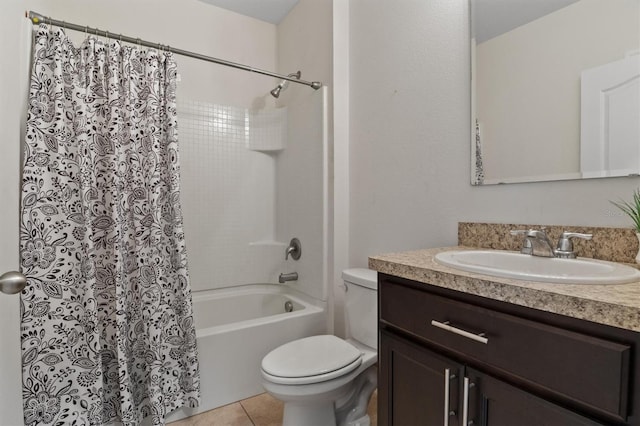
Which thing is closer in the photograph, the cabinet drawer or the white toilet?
the cabinet drawer

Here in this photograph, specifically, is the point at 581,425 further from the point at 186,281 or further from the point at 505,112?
the point at 186,281

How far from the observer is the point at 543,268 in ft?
3.04

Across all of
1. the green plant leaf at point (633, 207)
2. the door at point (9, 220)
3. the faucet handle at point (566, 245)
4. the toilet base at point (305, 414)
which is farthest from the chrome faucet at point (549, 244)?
the door at point (9, 220)

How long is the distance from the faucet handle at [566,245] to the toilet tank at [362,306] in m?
0.71

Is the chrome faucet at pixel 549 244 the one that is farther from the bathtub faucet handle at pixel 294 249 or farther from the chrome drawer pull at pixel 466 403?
the bathtub faucet handle at pixel 294 249

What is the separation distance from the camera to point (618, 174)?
3.03 ft

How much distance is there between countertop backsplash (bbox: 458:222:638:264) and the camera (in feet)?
2.89

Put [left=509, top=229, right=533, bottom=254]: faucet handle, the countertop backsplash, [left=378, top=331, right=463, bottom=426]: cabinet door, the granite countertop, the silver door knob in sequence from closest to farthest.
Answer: the granite countertop < the silver door knob < [left=378, top=331, right=463, bottom=426]: cabinet door < the countertop backsplash < [left=509, top=229, right=533, bottom=254]: faucet handle

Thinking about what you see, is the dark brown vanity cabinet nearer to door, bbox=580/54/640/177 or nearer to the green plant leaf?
the green plant leaf

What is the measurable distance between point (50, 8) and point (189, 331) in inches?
83.0

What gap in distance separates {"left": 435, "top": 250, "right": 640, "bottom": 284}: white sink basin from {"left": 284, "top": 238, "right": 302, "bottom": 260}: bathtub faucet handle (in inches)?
54.9

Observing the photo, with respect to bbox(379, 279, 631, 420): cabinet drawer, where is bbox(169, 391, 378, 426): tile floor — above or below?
below

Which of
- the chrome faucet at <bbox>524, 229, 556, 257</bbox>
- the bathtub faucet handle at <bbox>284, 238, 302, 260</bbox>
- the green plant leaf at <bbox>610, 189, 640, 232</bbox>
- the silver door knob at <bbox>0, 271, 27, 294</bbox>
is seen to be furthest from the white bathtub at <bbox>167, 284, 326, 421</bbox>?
the green plant leaf at <bbox>610, 189, 640, 232</bbox>

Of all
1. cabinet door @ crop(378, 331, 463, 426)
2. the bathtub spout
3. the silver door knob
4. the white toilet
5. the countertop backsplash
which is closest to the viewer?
the silver door knob
